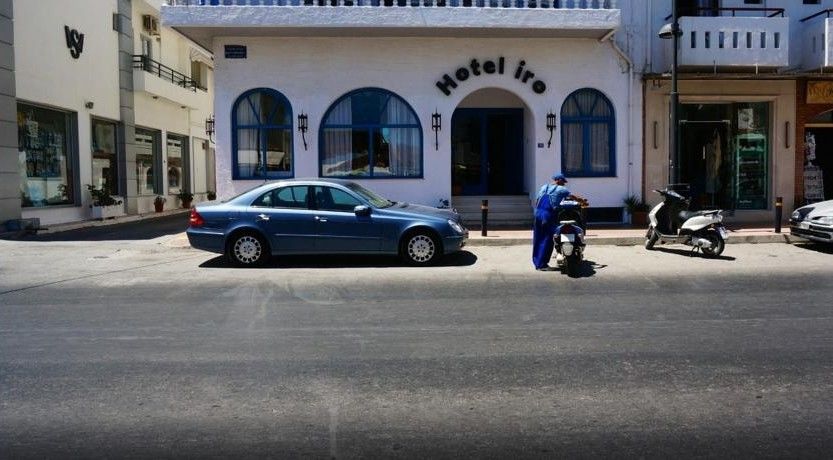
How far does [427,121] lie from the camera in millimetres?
17344

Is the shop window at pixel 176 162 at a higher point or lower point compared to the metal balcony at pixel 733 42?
lower

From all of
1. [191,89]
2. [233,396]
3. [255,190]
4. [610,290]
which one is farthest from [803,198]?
[191,89]

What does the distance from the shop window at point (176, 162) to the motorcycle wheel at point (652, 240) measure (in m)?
21.5

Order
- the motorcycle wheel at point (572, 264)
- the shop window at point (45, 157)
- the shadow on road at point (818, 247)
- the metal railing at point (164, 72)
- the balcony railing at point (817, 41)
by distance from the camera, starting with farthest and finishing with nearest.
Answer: the metal railing at point (164, 72), the shop window at point (45, 157), the balcony railing at point (817, 41), the shadow on road at point (818, 247), the motorcycle wheel at point (572, 264)

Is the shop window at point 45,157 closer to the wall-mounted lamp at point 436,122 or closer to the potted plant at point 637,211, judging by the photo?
the wall-mounted lamp at point 436,122

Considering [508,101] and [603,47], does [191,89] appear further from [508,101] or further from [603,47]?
[603,47]

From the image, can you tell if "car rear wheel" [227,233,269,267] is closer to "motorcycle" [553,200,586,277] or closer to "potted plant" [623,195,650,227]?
"motorcycle" [553,200,586,277]

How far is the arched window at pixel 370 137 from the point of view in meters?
17.3

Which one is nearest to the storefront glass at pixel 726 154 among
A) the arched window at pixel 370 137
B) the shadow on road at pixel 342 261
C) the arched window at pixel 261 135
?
the arched window at pixel 370 137

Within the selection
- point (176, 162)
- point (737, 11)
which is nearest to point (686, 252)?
point (737, 11)

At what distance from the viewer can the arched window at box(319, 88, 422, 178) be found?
17344 millimetres

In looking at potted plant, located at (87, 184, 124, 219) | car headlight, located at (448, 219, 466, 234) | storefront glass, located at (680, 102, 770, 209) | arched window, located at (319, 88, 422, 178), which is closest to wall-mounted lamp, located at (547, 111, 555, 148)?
arched window, located at (319, 88, 422, 178)

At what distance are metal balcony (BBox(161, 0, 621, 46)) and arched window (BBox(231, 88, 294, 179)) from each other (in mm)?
1553

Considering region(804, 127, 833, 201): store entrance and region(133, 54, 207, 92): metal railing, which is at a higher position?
region(133, 54, 207, 92): metal railing
